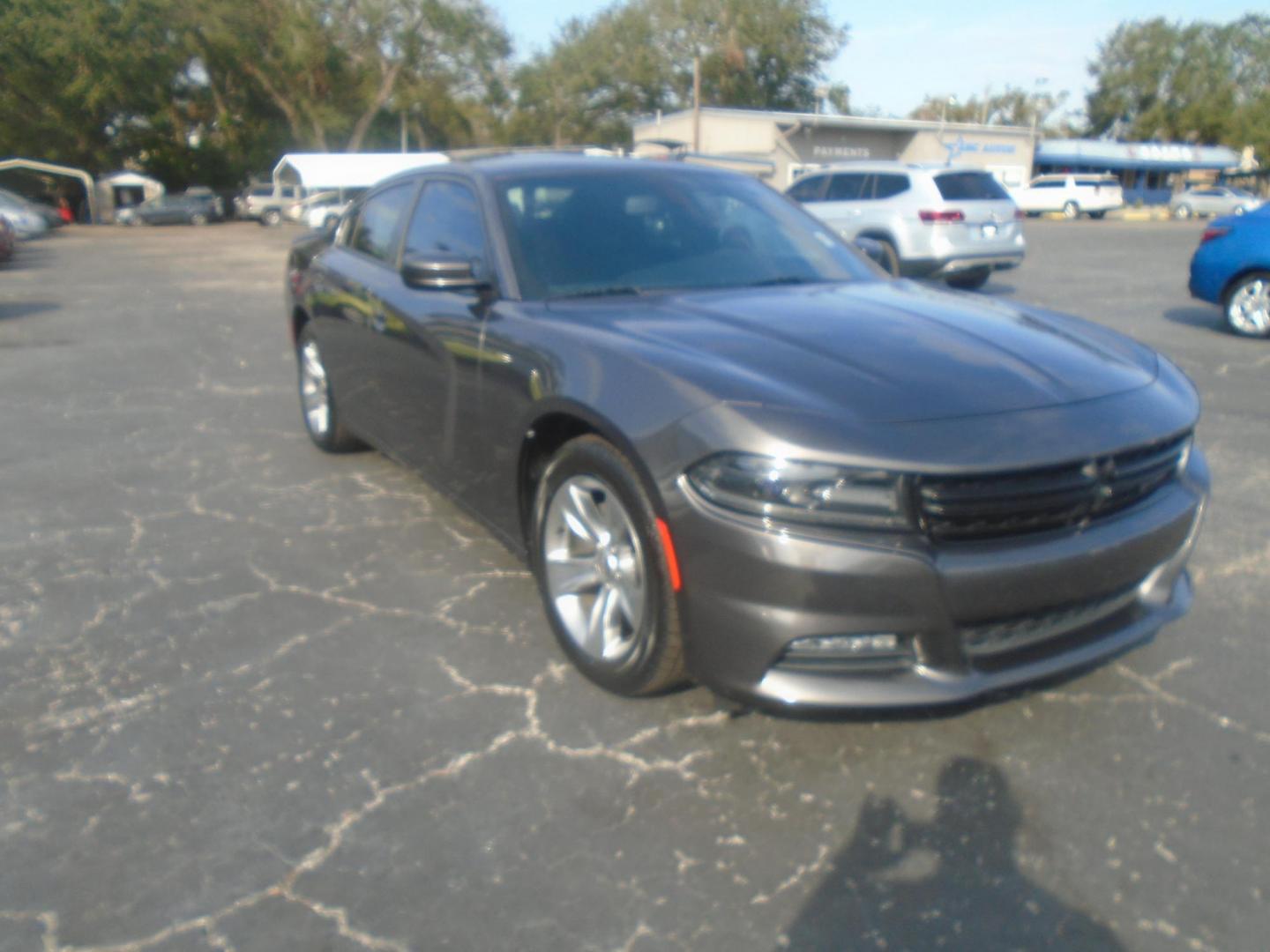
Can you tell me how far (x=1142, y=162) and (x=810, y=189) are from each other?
53.7 meters

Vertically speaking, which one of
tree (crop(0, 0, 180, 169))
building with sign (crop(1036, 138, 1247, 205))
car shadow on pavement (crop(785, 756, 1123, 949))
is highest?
tree (crop(0, 0, 180, 169))

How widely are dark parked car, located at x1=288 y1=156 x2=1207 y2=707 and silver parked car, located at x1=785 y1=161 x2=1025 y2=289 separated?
29.8ft

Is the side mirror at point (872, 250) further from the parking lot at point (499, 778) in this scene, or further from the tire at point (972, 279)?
the tire at point (972, 279)

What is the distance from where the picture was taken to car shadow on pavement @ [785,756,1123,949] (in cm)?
222

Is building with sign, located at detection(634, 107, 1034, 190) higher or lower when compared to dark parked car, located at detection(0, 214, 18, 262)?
higher

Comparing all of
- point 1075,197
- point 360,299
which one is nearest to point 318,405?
point 360,299

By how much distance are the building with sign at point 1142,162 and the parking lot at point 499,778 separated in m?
60.7

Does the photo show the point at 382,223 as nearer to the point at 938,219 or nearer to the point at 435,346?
the point at 435,346

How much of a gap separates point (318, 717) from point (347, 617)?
0.72 m

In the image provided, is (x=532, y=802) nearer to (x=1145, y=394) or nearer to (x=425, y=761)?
(x=425, y=761)

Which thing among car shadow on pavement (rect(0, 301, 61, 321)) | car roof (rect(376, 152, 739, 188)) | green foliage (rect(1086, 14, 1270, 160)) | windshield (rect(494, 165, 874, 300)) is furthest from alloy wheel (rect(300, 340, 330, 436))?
green foliage (rect(1086, 14, 1270, 160))

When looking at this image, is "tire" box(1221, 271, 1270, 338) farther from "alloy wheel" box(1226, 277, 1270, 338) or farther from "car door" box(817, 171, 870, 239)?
"car door" box(817, 171, 870, 239)

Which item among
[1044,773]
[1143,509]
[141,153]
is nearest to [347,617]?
[1044,773]

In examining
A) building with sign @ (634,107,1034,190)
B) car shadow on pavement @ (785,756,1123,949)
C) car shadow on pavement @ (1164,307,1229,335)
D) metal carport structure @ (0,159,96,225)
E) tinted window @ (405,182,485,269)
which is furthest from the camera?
metal carport structure @ (0,159,96,225)
